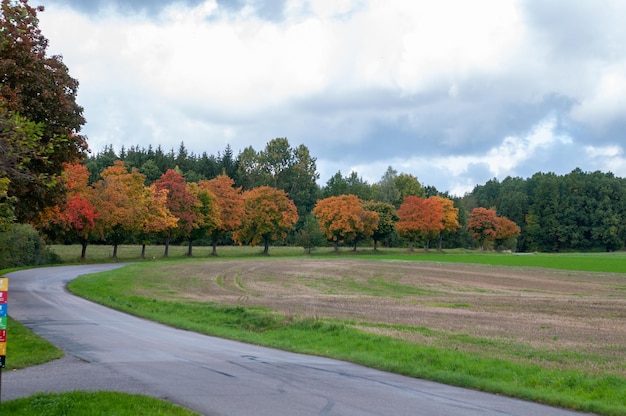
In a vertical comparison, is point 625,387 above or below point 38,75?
below

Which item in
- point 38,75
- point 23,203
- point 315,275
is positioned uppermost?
point 38,75

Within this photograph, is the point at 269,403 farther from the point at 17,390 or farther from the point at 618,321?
the point at 618,321

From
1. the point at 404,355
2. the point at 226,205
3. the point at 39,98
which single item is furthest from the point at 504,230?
the point at 404,355

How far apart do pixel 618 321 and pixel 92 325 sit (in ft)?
66.6

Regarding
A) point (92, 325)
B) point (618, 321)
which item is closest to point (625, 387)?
point (618, 321)

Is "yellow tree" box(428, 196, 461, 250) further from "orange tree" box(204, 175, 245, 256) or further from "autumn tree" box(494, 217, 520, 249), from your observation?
"orange tree" box(204, 175, 245, 256)

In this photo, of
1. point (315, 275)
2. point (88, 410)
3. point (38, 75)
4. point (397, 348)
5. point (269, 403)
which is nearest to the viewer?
point (88, 410)

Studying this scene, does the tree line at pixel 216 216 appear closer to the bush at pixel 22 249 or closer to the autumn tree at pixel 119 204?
the autumn tree at pixel 119 204

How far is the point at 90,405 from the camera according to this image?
8734 millimetres

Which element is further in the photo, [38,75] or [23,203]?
[23,203]

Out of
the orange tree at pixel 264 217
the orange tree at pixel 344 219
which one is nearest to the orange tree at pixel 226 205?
the orange tree at pixel 264 217

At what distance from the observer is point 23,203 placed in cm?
2692

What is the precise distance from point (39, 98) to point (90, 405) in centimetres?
1937

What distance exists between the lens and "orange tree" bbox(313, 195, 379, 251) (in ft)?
335
